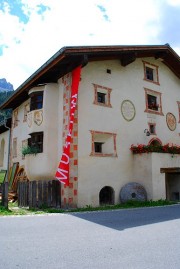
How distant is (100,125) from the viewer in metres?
14.0

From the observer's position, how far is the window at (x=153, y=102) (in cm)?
1704

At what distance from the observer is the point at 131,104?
52.2ft

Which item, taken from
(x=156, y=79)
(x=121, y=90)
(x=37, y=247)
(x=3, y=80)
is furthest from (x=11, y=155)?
(x=3, y=80)

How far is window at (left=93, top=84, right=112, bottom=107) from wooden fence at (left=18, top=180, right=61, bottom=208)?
477 centimetres

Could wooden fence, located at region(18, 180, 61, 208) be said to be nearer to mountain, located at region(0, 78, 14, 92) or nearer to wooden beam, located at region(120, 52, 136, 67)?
wooden beam, located at region(120, 52, 136, 67)

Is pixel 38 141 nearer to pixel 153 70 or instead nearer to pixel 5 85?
pixel 153 70

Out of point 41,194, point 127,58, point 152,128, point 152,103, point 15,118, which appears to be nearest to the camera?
point 41,194

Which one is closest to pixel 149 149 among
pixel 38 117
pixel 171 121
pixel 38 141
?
pixel 171 121

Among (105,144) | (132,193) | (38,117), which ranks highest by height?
(38,117)

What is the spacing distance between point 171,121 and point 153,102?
1.88m

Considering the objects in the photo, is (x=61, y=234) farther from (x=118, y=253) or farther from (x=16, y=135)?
(x=16, y=135)

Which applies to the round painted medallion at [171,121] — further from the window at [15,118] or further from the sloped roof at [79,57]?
the window at [15,118]

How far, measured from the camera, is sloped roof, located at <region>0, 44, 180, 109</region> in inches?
496

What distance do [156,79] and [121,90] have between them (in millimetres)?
3821
